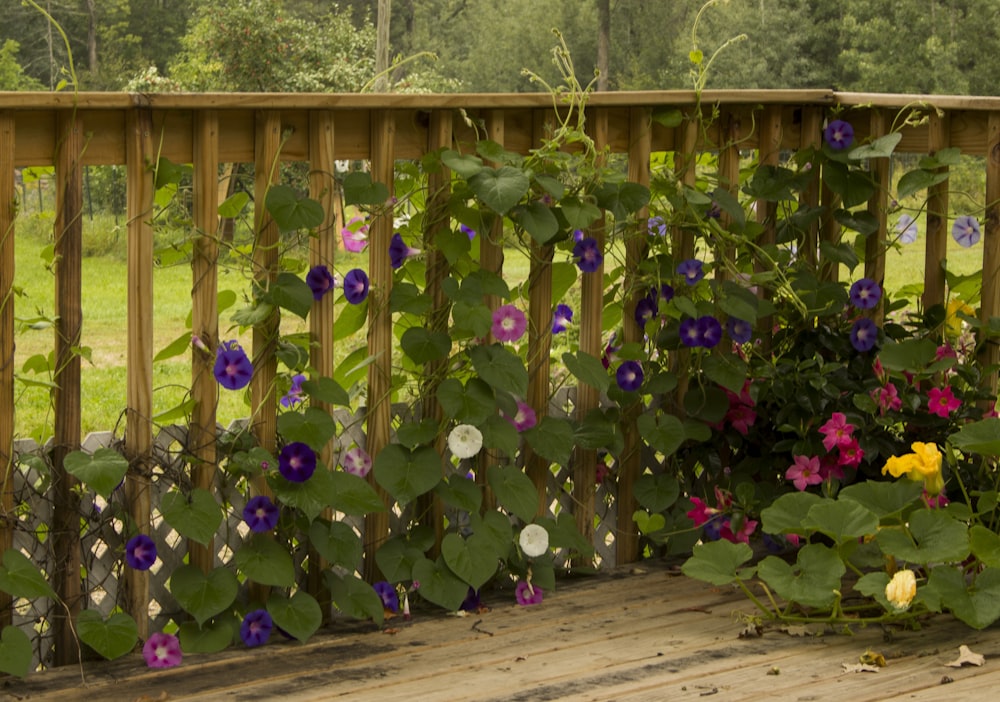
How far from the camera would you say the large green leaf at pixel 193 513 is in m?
2.18

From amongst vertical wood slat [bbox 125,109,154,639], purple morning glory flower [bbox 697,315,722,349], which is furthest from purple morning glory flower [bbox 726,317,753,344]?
vertical wood slat [bbox 125,109,154,639]

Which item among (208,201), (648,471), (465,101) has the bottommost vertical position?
(648,471)

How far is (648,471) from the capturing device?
117 inches

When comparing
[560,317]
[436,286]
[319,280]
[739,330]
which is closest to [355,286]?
[319,280]

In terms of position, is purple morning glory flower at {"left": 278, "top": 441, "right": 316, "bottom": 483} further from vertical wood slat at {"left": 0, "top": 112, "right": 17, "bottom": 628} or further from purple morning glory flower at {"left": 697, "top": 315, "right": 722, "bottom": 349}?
purple morning glory flower at {"left": 697, "top": 315, "right": 722, "bottom": 349}

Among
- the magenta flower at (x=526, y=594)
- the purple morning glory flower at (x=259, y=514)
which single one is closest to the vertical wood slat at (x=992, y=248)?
the magenta flower at (x=526, y=594)

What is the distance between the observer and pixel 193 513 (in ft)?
7.20

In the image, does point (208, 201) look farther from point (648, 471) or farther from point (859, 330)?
point (859, 330)

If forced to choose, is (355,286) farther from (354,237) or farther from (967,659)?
(967,659)

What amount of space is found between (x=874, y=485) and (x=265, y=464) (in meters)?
1.13

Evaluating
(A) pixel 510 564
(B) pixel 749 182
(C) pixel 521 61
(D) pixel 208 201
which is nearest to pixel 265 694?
(A) pixel 510 564

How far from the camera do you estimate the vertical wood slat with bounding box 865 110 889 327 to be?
2.83m

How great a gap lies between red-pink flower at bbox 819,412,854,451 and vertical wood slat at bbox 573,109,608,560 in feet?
1.60

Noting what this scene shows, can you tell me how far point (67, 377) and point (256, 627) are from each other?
56cm
